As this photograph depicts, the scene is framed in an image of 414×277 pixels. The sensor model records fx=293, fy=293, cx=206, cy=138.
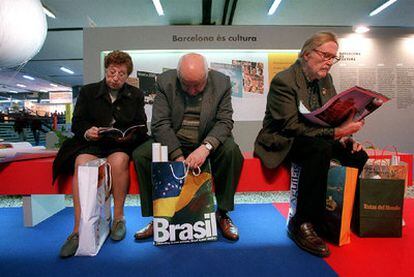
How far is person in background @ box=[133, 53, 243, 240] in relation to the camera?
1828 millimetres

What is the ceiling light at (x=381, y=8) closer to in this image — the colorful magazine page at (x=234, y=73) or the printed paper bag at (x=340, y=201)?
the colorful magazine page at (x=234, y=73)

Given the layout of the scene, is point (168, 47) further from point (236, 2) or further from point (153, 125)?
point (153, 125)

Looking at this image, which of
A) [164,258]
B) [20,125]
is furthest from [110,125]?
[20,125]

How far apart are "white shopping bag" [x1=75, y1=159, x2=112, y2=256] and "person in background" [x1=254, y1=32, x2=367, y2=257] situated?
1059 millimetres

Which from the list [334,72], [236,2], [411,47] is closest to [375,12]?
[411,47]

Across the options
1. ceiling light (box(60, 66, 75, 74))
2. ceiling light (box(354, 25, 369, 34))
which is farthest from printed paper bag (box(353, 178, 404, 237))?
ceiling light (box(60, 66, 75, 74))

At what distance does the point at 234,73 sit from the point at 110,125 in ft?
9.59

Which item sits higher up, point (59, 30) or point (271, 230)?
point (59, 30)

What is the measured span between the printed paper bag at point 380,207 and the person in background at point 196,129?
799 millimetres

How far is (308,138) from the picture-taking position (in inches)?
71.2

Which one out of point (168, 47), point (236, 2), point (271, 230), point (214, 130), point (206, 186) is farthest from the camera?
point (236, 2)

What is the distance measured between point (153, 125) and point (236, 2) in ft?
14.3

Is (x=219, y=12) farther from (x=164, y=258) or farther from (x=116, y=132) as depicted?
(x=164, y=258)

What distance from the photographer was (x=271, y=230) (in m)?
2.07
